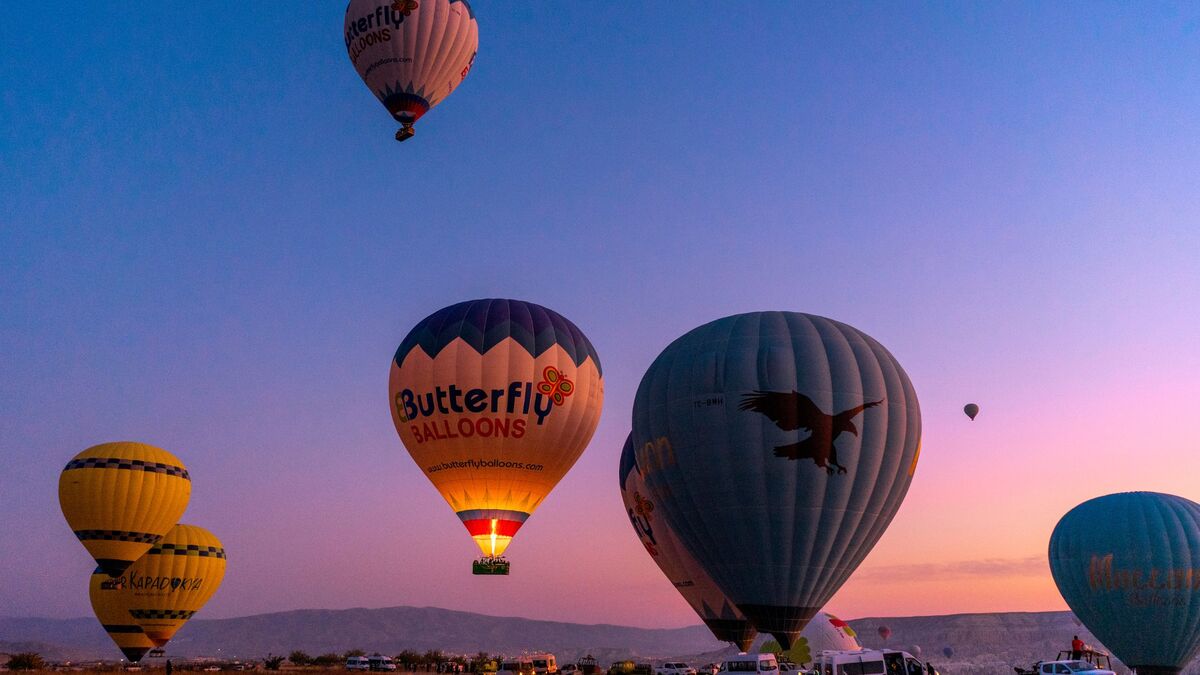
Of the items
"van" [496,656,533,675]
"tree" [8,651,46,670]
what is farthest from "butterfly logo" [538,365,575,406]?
"tree" [8,651,46,670]

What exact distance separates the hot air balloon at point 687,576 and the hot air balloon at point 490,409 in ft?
14.1

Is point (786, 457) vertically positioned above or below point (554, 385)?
below

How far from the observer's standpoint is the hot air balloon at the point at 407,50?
40281 mm

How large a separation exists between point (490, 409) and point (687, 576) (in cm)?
1049

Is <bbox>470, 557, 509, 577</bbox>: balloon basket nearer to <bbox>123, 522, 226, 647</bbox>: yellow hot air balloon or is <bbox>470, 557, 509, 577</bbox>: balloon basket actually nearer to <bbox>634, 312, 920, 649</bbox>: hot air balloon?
<bbox>634, 312, 920, 649</bbox>: hot air balloon

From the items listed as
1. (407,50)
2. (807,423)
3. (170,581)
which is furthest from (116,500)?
(807,423)

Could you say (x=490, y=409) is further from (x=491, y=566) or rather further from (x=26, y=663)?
(x=26, y=663)

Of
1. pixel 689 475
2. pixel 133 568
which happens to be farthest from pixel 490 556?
pixel 133 568

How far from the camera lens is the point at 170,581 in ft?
160

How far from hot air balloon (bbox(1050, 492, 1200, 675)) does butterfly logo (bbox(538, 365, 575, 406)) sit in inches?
809

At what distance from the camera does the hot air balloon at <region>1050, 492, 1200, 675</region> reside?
38.2 meters

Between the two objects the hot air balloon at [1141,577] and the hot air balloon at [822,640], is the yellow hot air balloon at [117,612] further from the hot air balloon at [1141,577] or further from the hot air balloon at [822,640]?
the hot air balloon at [1141,577]

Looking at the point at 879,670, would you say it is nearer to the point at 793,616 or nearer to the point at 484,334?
the point at 793,616

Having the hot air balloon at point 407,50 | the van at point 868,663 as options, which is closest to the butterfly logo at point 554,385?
the hot air balloon at point 407,50
